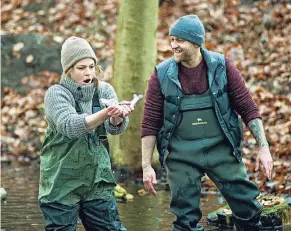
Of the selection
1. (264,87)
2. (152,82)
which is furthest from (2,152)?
(152,82)

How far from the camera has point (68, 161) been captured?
21.1 feet

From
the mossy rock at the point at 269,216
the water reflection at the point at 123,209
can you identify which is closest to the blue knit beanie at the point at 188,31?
the mossy rock at the point at 269,216

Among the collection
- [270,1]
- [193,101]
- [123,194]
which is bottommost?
[123,194]

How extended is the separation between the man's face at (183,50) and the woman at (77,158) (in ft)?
2.34

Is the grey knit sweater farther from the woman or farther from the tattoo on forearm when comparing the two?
the tattoo on forearm

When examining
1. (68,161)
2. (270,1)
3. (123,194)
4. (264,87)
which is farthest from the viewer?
(270,1)

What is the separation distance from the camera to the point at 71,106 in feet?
21.2

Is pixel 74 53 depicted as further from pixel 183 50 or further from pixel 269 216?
pixel 269 216

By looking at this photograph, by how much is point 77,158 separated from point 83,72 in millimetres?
660

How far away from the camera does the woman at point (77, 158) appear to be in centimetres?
645

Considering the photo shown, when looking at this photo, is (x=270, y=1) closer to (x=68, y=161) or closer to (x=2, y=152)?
(x=2, y=152)

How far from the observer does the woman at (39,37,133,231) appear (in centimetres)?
645

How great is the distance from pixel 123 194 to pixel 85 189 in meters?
3.93

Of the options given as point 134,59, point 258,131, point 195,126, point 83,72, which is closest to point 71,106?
point 83,72
